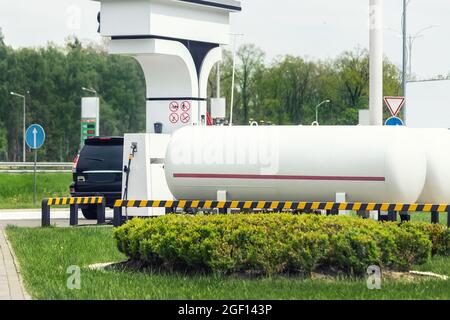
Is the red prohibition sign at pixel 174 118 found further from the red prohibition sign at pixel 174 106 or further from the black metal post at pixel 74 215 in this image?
the black metal post at pixel 74 215

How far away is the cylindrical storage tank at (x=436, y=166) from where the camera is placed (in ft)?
68.7

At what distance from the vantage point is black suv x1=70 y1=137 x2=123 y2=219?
2853cm

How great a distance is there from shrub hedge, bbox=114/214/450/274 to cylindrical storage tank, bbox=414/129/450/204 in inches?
206

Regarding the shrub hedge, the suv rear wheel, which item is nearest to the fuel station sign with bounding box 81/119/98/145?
the suv rear wheel

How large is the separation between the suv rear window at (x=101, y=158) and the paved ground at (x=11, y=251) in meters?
1.46

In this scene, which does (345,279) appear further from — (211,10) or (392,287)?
(211,10)

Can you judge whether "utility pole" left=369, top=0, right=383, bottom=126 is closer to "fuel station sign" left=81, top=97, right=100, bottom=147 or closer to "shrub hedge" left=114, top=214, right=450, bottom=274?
"shrub hedge" left=114, top=214, right=450, bottom=274

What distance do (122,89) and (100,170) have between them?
233 ft

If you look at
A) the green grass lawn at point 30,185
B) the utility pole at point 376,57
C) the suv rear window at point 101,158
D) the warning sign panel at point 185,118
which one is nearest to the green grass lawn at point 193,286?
the utility pole at point 376,57

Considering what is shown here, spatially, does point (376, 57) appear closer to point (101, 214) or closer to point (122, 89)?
point (101, 214)

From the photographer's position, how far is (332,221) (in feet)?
50.4

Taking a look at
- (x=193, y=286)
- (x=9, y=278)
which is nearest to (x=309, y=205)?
(x=193, y=286)

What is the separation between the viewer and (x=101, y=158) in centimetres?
2877

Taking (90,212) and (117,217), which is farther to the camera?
(90,212)
